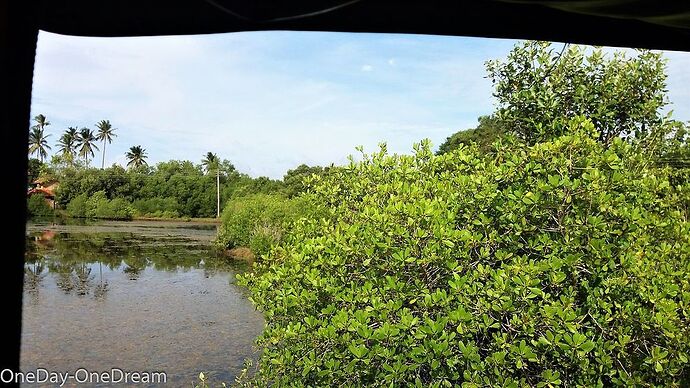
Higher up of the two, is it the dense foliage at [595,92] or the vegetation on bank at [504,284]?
the dense foliage at [595,92]

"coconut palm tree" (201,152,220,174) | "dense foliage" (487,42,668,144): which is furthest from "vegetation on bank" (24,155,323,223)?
"dense foliage" (487,42,668,144)

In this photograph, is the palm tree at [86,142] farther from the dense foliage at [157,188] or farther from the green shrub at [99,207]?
the green shrub at [99,207]

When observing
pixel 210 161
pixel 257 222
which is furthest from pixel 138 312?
pixel 210 161

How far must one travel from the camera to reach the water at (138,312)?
6.76 metres

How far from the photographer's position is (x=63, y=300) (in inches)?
412

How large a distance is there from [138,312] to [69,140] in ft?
69.0

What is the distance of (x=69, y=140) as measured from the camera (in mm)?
26938

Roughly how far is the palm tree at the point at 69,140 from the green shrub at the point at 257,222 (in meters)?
14.4

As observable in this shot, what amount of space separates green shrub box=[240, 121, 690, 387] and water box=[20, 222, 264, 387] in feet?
6.70

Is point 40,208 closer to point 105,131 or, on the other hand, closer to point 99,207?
point 99,207

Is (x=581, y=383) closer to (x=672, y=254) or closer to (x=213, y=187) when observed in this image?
(x=672, y=254)

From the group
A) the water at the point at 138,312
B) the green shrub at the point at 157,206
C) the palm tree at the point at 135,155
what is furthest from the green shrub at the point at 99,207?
the palm tree at the point at 135,155

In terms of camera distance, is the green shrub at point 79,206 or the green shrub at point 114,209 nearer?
the green shrub at point 79,206

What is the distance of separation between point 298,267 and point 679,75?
232cm
